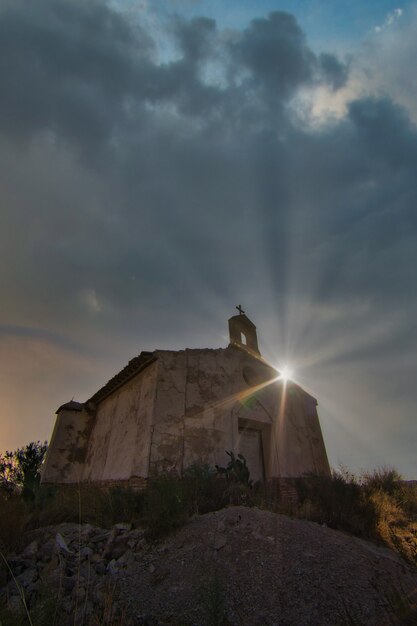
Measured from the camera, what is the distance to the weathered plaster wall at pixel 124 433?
978cm

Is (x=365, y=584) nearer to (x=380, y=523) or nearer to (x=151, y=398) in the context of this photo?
(x=380, y=523)

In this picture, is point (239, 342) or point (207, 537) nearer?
point (207, 537)

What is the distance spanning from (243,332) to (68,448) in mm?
8586

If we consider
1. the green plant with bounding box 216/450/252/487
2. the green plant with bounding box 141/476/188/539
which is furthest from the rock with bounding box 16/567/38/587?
the green plant with bounding box 216/450/252/487

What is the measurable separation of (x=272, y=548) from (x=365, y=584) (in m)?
1.24

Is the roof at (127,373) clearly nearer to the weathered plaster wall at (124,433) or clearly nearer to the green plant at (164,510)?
the weathered plaster wall at (124,433)

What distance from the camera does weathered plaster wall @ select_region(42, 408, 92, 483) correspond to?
13445mm

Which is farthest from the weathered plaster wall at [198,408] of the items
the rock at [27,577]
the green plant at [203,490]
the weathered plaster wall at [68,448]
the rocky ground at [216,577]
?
the weathered plaster wall at [68,448]

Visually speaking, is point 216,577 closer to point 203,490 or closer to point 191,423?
point 203,490

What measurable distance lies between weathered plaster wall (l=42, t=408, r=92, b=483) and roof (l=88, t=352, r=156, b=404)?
1.39 m

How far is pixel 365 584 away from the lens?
14.9ft

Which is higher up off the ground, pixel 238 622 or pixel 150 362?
pixel 150 362

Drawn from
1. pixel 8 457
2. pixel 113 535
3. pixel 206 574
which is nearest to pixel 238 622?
pixel 206 574

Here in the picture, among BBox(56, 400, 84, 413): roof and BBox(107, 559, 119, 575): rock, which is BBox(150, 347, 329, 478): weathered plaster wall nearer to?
BBox(107, 559, 119, 575): rock
